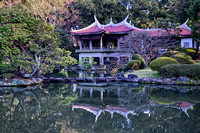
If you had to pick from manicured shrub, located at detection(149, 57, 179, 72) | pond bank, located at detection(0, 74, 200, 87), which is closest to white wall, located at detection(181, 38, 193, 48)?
manicured shrub, located at detection(149, 57, 179, 72)

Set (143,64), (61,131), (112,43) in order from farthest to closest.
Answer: (112,43)
(143,64)
(61,131)

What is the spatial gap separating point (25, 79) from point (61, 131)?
27.6 ft

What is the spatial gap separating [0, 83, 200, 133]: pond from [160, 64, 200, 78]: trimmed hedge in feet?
9.55

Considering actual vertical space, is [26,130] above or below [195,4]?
below

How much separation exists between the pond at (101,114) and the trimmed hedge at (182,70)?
2910mm

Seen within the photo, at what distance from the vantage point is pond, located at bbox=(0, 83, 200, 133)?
16.3 feet

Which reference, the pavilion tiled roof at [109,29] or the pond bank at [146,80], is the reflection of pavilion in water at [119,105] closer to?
the pond bank at [146,80]

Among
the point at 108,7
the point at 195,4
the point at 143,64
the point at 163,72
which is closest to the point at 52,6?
the point at 108,7

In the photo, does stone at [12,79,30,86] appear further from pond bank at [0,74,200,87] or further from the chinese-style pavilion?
the chinese-style pavilion

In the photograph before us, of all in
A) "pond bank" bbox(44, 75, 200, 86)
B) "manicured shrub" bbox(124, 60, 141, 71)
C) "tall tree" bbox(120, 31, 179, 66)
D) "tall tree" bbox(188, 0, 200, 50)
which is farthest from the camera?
"tall tree" bbox(120, 31, 179, 66)

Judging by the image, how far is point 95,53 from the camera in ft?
79.8

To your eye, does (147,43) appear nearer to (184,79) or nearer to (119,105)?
(184,79)

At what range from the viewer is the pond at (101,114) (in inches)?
195

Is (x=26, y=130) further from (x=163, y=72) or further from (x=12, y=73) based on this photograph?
(x=163, y=72)
